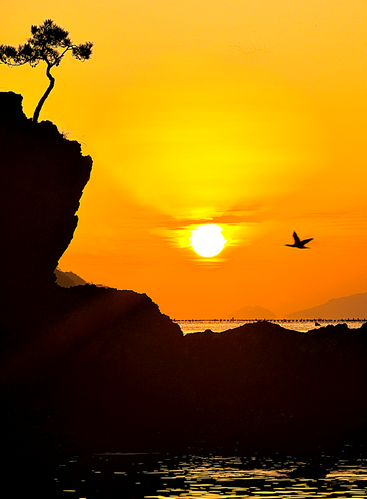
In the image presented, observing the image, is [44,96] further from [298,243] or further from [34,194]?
[298,243]

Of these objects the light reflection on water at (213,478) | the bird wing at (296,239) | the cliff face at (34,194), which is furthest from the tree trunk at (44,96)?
the light reflection on water at (213,478)

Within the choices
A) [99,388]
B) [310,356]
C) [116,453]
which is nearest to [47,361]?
[99,388]

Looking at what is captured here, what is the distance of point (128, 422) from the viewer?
A: 52062 millimetres

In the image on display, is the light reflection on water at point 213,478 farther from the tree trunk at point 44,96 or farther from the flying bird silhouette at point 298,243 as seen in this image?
the tree trunk at point 44,96

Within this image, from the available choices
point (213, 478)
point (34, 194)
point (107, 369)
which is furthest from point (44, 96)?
point (213, 478)

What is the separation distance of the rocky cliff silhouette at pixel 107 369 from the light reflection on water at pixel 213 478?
423cm

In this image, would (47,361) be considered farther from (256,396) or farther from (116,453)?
(256,396)

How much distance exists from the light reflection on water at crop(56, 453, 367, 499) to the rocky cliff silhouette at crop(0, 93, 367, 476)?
4231 millimetres

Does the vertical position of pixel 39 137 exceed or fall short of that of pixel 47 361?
it exceeds it

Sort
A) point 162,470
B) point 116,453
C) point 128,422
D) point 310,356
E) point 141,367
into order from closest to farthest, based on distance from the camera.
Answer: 1. point 162,470
2. point 116,453
3. point 128,422
4. point 141,367
5. point 310,356

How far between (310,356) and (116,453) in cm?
1880

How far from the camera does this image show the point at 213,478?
39750 millimetres

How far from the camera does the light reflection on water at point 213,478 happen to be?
118 ft

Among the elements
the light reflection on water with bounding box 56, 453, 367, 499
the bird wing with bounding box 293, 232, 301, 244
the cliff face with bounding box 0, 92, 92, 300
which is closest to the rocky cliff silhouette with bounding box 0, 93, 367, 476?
the cliff face with bounding box 0, 92, 92, 300
